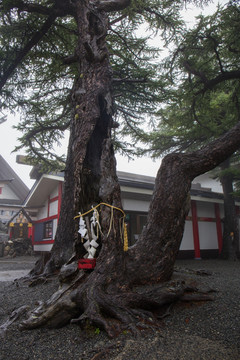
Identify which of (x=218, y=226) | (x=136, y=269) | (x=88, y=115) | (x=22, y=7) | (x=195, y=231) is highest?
(x=22, y=7)

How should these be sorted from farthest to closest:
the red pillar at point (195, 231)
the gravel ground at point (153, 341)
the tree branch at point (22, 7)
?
the red pillar at point (195, 231)
the tree branch at point (22, 7)
the gravel ground at point (153, 341)

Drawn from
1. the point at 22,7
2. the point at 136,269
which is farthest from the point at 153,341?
the point at 22,7

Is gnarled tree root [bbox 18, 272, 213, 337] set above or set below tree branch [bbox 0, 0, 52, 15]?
below

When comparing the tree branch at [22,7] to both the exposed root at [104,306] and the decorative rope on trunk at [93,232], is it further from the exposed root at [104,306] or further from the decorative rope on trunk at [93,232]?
the exposed root at [104,306]

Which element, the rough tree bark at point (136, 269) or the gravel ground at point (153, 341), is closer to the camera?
the gravel ground at point (153, 341)

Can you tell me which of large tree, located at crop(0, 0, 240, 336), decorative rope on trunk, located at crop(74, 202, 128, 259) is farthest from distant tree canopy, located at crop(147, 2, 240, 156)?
decorative rope on trunk, located at crop(74, 202, 128, 259)

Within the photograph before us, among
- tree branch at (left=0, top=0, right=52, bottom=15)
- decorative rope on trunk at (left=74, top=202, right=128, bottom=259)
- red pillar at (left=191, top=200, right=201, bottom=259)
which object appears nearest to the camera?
decorative rope on trunk at (left=74, top=202, right=128, bottom=259)

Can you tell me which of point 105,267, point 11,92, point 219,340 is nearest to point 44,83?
point 11,92

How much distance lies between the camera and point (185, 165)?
13.0 feet

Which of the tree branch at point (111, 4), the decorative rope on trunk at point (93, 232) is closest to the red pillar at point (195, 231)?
the tree branch at point (111, 4)

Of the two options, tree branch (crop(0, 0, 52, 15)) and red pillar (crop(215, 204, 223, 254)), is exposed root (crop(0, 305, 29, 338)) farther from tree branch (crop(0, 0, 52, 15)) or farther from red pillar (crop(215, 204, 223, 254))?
red pillar (crop(215, 204, 223, 254))

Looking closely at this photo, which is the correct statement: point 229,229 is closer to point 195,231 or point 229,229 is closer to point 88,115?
point 195,231

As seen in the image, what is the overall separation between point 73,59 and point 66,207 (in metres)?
3.34

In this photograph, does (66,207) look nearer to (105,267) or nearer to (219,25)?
(105,267)
